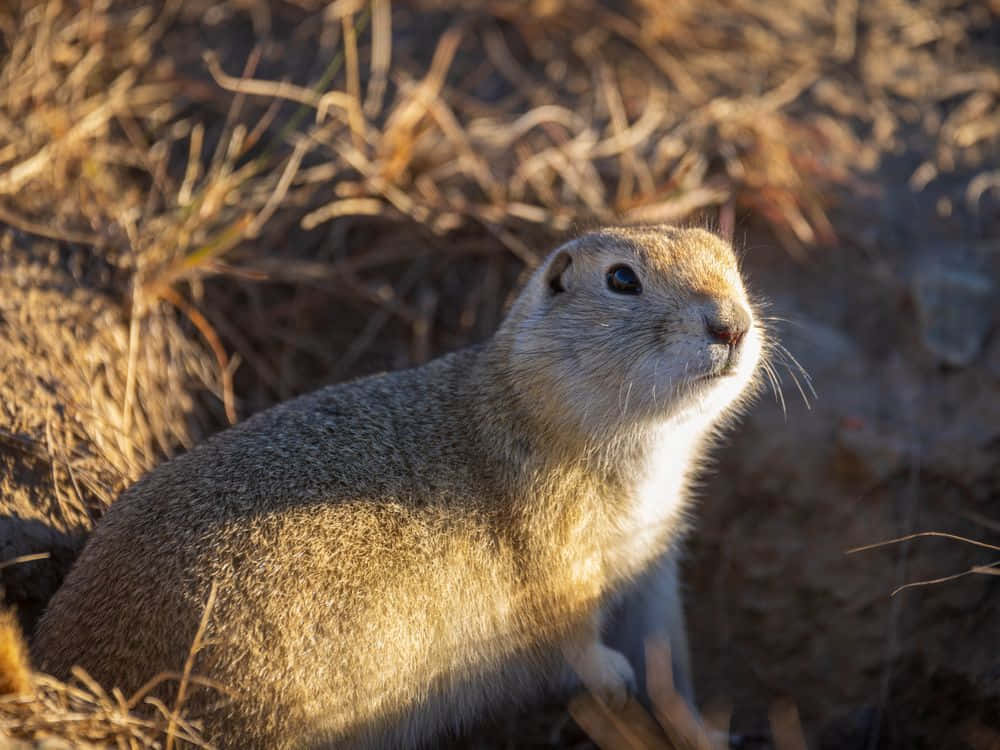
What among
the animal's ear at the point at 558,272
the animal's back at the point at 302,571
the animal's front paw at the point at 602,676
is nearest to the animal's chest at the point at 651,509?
the animal's front paw at the point at 602,676

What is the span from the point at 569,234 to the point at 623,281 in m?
1.20

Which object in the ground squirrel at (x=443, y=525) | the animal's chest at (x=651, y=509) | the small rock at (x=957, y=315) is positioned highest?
the ground squirrel at (x=443, y=525)

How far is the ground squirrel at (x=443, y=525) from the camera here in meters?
3.11

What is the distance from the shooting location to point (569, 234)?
4902 millimetres

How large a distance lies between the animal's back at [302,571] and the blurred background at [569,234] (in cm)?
106

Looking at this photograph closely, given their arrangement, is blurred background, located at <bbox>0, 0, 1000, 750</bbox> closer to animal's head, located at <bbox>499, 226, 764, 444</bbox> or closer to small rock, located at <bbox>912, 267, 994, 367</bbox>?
small rock, located at <bbox>912, 267, 994, 367</bbox>

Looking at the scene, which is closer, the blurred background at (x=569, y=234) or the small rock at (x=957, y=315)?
the blurred background at (x=569, y=234)

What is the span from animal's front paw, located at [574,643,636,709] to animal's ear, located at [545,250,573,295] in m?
1.40

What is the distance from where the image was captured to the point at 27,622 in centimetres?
370

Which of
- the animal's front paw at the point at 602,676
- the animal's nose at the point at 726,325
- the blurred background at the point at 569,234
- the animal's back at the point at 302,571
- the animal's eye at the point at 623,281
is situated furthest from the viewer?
the blurred background at the point at 569,234

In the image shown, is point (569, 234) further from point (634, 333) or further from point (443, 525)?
point (443, 525)

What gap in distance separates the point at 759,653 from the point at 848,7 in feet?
14.1

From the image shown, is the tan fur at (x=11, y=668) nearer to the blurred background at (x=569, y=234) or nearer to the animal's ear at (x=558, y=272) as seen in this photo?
the blurred background at (x=569, y=234)

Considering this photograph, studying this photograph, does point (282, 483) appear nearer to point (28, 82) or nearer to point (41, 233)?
point (41, 233)
